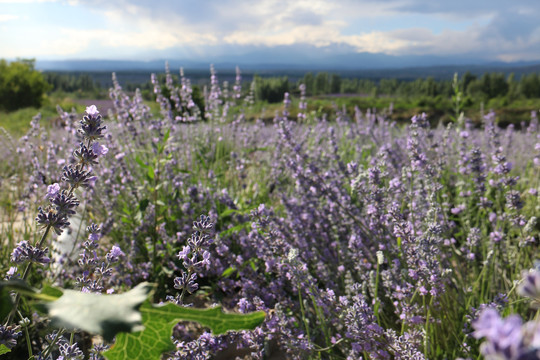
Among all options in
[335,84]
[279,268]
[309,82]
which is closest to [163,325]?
[279,268]

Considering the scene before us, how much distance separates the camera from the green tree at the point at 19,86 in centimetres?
2162

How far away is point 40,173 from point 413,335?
8.90 ft

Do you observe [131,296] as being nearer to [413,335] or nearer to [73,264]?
[413,335]

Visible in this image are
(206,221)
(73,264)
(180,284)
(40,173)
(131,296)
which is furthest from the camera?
(40,173)

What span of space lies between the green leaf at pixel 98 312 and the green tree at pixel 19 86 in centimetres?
2551

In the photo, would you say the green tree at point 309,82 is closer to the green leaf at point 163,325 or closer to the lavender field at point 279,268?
the lavender field at point 279,268

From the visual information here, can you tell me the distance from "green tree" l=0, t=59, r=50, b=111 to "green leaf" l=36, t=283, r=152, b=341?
83.7 feet

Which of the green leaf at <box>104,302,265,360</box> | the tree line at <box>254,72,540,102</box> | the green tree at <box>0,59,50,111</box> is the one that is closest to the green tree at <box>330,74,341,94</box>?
the tree line at <box>254,72,540,102</box>

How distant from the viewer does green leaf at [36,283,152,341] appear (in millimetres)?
385

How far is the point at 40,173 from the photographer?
2945mm

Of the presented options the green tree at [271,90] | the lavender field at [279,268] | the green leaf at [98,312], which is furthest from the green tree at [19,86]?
the green leaf at [98,312]

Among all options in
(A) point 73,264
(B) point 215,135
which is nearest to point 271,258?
(A) point 73,264

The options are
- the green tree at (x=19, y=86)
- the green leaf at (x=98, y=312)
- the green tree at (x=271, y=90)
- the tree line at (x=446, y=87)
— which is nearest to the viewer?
the green leaf at (x=98, y=312)

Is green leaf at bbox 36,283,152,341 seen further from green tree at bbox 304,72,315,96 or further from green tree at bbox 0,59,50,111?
green tree at bbox 0,59,50,111
